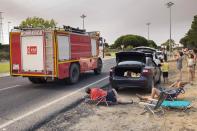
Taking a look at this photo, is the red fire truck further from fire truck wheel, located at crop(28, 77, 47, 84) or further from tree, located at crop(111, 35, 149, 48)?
tree, located at crop(111, 35, 149, 48)

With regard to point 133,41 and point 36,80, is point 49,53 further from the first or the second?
point 133,41

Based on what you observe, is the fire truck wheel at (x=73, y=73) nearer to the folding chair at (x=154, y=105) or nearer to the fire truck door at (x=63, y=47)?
the fire truck door at (x=63, y=47)

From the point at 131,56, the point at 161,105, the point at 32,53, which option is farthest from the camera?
the point at 32,53

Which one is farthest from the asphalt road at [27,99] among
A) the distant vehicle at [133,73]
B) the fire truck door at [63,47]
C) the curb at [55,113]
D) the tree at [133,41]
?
the tree at [133,41]

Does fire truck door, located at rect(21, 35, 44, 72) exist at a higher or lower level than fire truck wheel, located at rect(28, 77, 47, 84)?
higher

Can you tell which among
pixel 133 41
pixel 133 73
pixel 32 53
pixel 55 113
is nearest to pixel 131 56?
pixel 133 73

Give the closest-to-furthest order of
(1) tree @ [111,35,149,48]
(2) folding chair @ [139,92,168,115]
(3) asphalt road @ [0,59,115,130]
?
(3) asphalt road @ [0,59,115,130]
(2) folding chair @ [139,92,168,115]
(1) tree @ [111,35,149,48]

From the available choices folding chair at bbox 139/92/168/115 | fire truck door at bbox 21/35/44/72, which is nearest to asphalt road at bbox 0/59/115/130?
fire truck door at bbox 21/35/44/72

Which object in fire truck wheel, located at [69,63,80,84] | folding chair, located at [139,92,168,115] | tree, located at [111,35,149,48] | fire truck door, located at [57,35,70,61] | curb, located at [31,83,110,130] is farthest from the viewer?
tree, located at [111,35,149,48]

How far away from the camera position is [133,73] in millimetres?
14516

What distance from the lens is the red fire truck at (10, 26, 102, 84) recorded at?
641 inches

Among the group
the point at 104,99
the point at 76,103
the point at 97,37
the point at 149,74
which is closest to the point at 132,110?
the point at 104,99

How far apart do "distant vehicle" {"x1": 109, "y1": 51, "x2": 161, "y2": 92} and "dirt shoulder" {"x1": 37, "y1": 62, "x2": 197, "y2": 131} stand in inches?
97.2

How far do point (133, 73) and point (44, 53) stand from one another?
14.3ft
